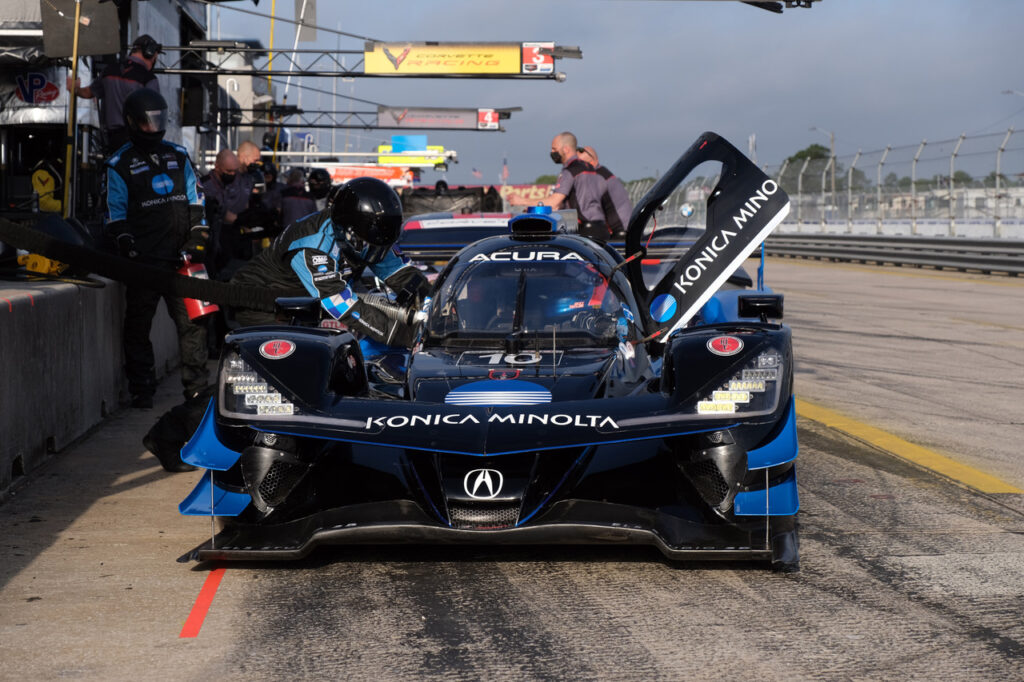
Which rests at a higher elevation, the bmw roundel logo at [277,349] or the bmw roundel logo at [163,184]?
the bmw roundel logo at [163,184]

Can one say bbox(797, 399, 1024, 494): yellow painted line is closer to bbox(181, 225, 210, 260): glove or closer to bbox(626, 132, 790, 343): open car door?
bbox(626, 132, 790, 343): open car door

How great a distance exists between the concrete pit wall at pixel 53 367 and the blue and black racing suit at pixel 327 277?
1.09 metres

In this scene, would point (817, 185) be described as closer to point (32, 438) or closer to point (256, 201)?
point (256, 201)

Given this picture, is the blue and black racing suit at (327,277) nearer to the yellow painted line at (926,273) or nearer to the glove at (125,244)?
the glove at (125,244)

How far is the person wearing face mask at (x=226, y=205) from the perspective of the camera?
1312 centimetres

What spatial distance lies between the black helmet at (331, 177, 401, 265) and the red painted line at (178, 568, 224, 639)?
101 inches

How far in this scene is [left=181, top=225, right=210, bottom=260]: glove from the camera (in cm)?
866

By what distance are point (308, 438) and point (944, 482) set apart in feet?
11.2

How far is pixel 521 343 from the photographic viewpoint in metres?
6.16

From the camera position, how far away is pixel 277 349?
5.15 m

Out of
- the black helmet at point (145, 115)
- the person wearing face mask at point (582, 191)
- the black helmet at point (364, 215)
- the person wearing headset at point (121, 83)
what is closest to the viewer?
the black helmet at point (364, 215)

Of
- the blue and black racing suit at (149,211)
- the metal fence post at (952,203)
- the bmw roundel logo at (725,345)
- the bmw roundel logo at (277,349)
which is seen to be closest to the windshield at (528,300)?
the bmw roundel logo at (725,345)

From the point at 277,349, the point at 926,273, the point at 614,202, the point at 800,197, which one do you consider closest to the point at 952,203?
the point at 926,273

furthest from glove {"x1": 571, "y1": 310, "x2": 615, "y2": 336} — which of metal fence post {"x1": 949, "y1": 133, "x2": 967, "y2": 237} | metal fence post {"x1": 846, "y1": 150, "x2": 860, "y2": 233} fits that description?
metal fence post {"x1": 846, "y1": 150, "x2": 860, "y2": 233}
